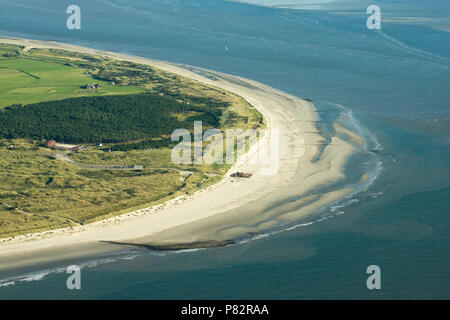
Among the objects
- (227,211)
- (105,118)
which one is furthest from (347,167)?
(105,118)

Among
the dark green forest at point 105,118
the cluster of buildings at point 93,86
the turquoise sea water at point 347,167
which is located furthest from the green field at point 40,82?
the turquoise sea water at point 347,167

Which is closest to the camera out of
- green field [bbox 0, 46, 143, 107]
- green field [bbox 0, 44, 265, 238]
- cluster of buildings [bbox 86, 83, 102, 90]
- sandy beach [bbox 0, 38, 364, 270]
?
sandy beach [bbox 0, 38, 364, 270]

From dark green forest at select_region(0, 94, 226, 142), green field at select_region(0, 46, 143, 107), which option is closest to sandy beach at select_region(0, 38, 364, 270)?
dark green forest at select_region(0, 94, 226, 142)

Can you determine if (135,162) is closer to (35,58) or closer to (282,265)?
(282,265)

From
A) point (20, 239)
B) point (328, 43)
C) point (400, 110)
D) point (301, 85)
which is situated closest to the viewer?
point (20, 239)

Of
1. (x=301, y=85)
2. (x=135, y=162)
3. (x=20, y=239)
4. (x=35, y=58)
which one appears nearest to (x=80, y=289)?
(x=20, y=239)

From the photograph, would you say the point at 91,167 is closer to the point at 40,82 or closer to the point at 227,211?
the point at 227,211

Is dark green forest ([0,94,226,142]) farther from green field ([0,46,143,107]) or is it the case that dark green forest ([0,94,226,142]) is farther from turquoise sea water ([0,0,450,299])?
turquoise sea water ([0,0,450,299])

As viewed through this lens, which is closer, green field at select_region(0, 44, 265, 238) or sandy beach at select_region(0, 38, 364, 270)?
sandy beach at select_region(0, 38, 364, 270)
